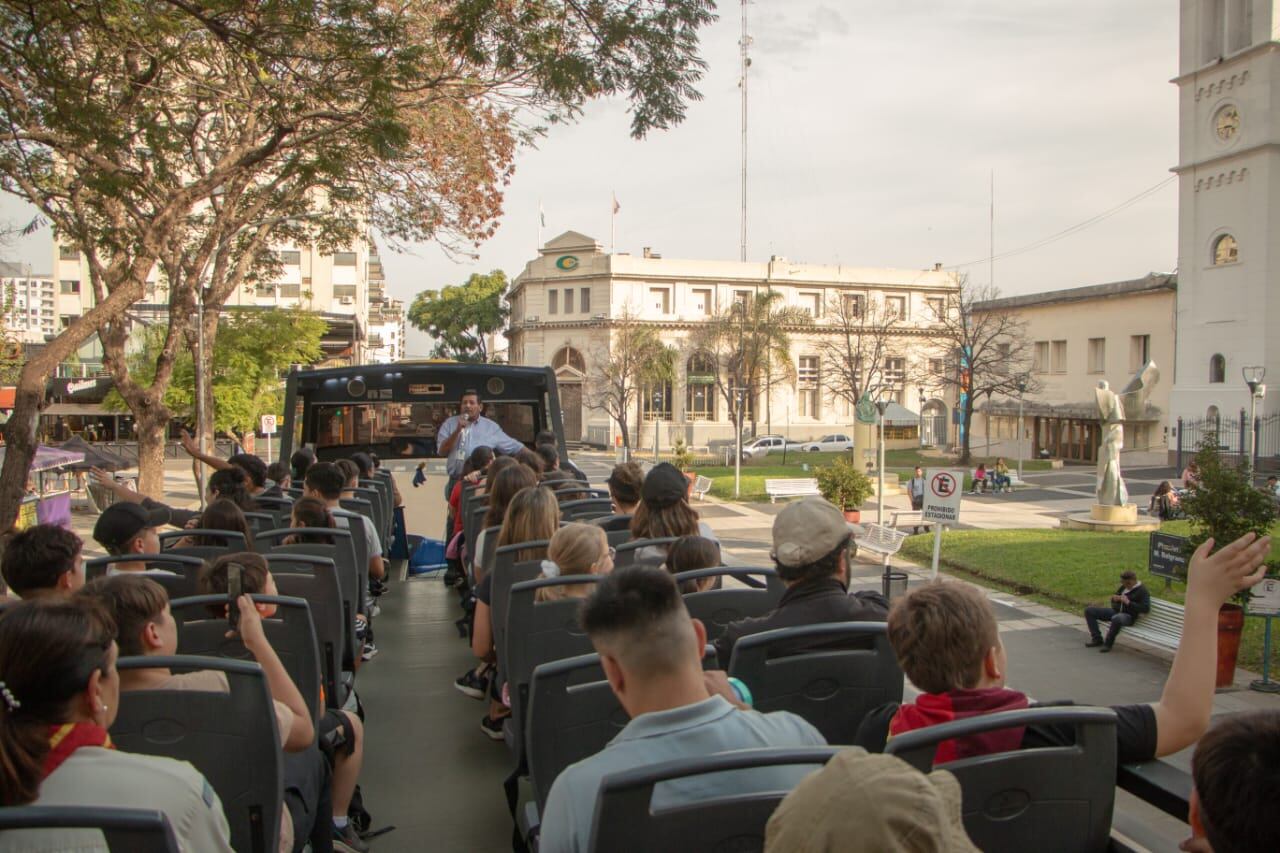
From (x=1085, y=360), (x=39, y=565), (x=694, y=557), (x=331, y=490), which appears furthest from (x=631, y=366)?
(x=39, y=565)

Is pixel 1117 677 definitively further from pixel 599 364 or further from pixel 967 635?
pixel 599 364

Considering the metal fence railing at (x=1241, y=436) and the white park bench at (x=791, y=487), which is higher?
the metal fence railing at (x=1241, y=436)

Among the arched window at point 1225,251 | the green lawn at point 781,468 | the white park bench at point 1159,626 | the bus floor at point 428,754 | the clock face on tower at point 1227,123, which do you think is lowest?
the green lawn at point 781,468

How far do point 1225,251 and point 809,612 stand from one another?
4493cm

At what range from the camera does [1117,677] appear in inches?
405

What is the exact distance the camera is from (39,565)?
166 inches

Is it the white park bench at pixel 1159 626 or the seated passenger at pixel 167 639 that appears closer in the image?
the seated passenger at pixel 167 639

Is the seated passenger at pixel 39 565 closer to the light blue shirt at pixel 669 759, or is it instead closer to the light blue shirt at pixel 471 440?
the light blue shirt at pixel 669 759

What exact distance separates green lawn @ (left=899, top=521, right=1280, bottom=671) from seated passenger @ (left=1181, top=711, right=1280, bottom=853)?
10270 mm

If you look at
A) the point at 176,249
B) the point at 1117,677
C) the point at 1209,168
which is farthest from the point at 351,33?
the point at 1209,168

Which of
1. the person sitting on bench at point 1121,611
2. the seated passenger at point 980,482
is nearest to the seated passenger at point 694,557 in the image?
the person sitting on bench at point 1121,611

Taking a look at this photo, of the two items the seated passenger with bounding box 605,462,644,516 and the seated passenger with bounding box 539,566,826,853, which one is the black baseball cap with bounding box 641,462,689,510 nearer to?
the seated passenger with bounding box 605,462,644,516

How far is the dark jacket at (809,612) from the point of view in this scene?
12.3 ft

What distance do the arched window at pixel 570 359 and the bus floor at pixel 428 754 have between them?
2399 inches
